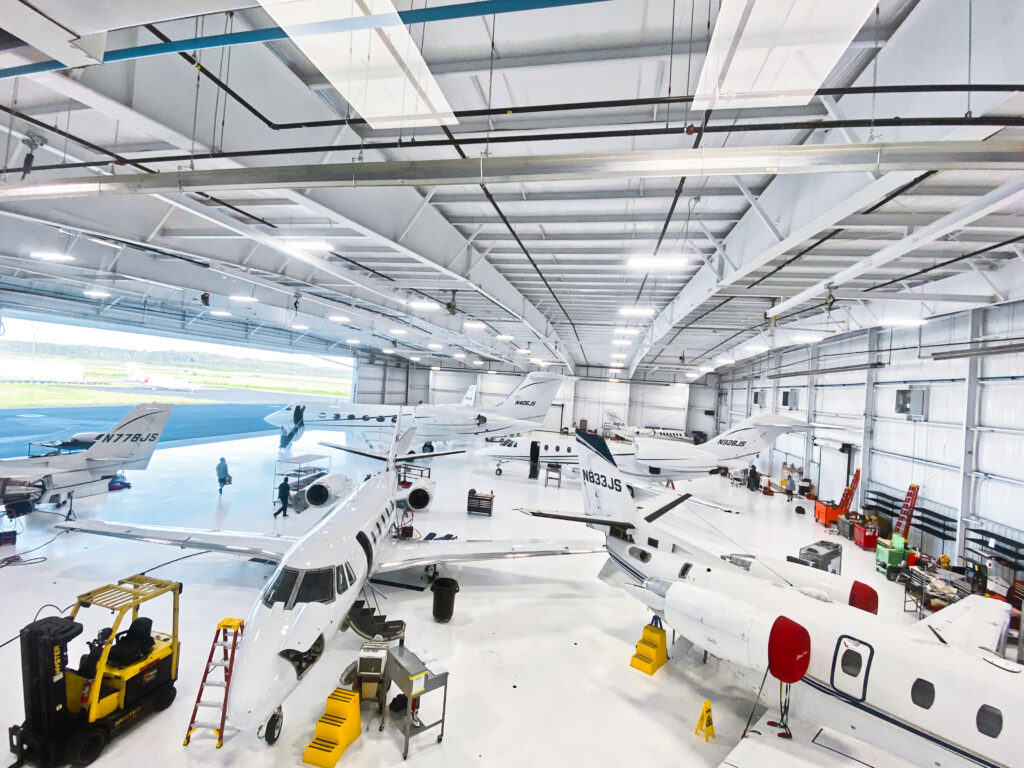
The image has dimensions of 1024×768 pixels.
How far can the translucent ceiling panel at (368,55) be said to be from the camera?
245 centimetres

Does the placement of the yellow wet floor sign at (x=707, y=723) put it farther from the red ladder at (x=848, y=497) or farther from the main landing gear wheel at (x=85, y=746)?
the red ladder at (x=848, y=497)

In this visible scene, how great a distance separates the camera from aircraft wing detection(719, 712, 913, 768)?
400 centimetres

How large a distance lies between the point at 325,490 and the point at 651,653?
389 inches

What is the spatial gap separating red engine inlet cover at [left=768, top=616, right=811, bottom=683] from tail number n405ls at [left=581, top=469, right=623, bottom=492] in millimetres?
3949

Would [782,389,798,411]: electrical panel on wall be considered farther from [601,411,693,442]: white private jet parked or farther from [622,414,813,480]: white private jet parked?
[601,411,693,442]: white private jet parked

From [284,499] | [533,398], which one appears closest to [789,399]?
[533,398]

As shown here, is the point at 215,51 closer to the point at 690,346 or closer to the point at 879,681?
the point at 879,681

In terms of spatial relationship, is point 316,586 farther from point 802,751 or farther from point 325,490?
A: point 325,490

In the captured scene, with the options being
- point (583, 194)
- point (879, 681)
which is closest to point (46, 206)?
point (583, 194)

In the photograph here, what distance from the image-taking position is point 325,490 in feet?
40.6

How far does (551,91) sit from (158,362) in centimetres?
3304

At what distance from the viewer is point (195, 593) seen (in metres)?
7.72

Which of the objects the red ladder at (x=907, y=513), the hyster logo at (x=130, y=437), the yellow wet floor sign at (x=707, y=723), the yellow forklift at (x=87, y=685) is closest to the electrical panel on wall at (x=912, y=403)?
the red ladder at (x=907, y=513)

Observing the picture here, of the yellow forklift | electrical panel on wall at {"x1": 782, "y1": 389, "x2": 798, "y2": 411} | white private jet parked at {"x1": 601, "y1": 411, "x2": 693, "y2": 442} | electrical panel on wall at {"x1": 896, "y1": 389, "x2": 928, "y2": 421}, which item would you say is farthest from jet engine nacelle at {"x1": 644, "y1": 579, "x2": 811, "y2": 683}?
white private jet parked at {"x1": 601, "y1": 411, "x2": 693, "y2": 442}
